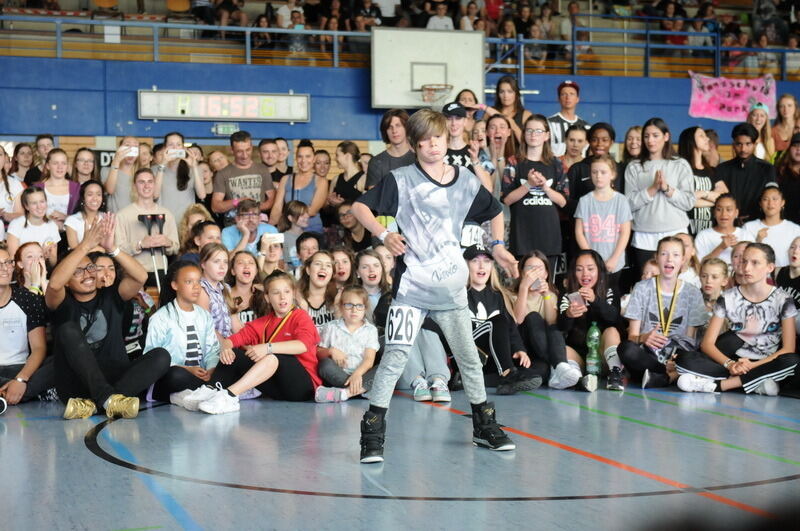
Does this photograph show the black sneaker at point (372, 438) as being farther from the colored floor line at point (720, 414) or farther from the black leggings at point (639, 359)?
the black leggings at point (639, 359)

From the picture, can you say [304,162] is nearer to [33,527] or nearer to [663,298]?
[663,298]

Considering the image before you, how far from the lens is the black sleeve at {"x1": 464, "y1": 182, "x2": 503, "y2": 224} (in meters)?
5.15

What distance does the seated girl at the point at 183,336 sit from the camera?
6.63 metres

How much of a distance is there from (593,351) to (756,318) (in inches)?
51.3

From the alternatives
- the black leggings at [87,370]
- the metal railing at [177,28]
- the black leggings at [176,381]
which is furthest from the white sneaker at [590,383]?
the metal railing at [177,28]

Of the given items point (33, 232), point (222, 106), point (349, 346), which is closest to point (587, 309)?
point (349, 346)

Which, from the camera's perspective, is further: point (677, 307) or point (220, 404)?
point (677, 307)

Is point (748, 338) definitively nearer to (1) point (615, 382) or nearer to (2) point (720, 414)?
(1) point (615, 382)

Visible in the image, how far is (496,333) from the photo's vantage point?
745cm

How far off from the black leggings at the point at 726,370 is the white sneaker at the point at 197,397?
12.0 feet

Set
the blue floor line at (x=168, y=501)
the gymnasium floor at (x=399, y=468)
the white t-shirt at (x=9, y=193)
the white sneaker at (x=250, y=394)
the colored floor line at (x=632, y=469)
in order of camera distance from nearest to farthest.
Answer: the blue floor line at (x=168, y=501) < the gymnasium floor at (x=399, y=468) < the colored floor line at (x=632, y=469) < the white sneaker at (x=250, y=394) < the white t-shirt at (x=9, y=193)

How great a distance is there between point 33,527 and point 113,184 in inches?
237

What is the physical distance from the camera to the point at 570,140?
934 cm

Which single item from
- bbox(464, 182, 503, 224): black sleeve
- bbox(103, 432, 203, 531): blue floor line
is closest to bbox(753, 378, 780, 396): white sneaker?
bbox(464, 182, 503, 224): black sleeve
